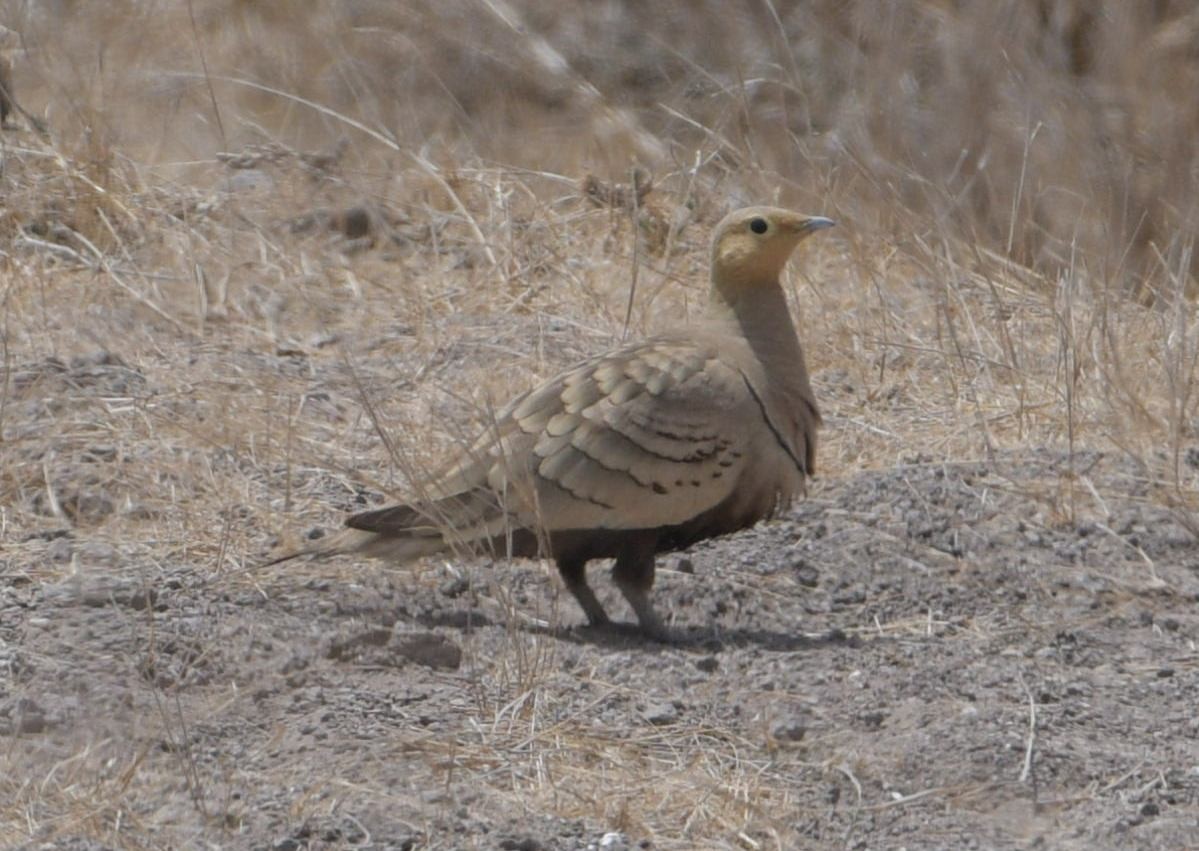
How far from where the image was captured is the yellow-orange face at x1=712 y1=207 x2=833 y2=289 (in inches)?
181

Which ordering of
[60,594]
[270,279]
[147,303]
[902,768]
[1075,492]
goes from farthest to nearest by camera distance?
[270,279] < [147,303] < [1075,492] < [60,594] < [902,768]

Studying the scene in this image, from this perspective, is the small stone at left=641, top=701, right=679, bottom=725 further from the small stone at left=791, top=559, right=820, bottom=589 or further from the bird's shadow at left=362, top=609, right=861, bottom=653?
the small stone at left=791, top=559, right=820, bottom=589

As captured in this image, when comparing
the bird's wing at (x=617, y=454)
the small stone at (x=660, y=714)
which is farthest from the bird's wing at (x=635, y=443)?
the small stone at (x=660, y=714)

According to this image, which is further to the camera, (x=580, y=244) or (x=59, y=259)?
(x=580, y=244)

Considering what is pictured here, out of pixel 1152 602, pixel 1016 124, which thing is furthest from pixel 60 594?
pixel 1016 124

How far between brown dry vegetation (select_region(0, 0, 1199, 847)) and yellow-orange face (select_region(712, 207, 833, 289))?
710mm

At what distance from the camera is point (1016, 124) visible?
301 inches

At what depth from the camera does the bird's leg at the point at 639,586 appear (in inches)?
173

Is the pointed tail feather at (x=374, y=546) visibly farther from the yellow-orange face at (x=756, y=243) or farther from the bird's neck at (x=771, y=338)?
the yellow-orange face at (x=756, y=243)

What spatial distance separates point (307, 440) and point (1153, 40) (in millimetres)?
4207

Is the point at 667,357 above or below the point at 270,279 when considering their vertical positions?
above

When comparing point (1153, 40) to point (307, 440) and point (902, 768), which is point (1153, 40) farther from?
point (902, 768)

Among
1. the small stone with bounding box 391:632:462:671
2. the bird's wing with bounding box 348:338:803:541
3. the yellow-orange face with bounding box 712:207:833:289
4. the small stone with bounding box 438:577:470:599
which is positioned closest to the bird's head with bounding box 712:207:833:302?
the yellow-orange face with bounding box 712:207:833:289

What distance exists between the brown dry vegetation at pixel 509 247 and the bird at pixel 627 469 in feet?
0.57
